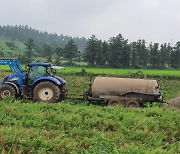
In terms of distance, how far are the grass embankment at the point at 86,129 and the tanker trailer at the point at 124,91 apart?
216cm

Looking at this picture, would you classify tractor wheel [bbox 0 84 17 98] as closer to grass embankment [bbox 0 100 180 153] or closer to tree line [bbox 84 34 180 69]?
grass embankment [bbox 0 100 180 153]

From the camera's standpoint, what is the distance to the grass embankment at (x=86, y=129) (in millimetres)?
9148

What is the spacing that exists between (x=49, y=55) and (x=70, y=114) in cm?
6604

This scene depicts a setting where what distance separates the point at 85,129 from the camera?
10.6m

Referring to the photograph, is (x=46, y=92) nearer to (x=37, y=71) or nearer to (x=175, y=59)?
(x=37, y=71)

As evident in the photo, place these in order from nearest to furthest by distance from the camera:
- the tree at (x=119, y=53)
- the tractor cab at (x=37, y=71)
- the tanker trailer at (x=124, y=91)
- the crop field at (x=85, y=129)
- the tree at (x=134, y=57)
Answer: the crop field at (x=85, y=129)
the tanker trailer at (x=124, y=91)
the tractor cab at (x=37, y=71)
the tree at (x=119, y=53)
the tree at (x=134, y=57)

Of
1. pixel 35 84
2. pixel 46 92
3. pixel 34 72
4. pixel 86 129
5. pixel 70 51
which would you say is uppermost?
pixel 70 51

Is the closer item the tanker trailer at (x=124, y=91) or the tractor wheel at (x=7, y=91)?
the tanker trailer at (x=124, y=91)

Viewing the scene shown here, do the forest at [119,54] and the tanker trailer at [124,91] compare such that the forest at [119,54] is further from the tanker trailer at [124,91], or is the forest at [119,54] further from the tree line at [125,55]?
the tanker trailer at [124,91]

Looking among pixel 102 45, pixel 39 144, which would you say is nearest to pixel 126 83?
pixel 39 144

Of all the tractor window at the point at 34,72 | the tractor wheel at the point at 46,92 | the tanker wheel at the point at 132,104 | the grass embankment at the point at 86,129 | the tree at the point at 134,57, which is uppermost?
the tree at the point at 134,57

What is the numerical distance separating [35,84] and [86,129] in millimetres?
5434

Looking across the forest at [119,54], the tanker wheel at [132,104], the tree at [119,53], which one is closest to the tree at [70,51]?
the forest at [119,54]

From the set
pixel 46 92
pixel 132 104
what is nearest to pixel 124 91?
pixel 132 104
